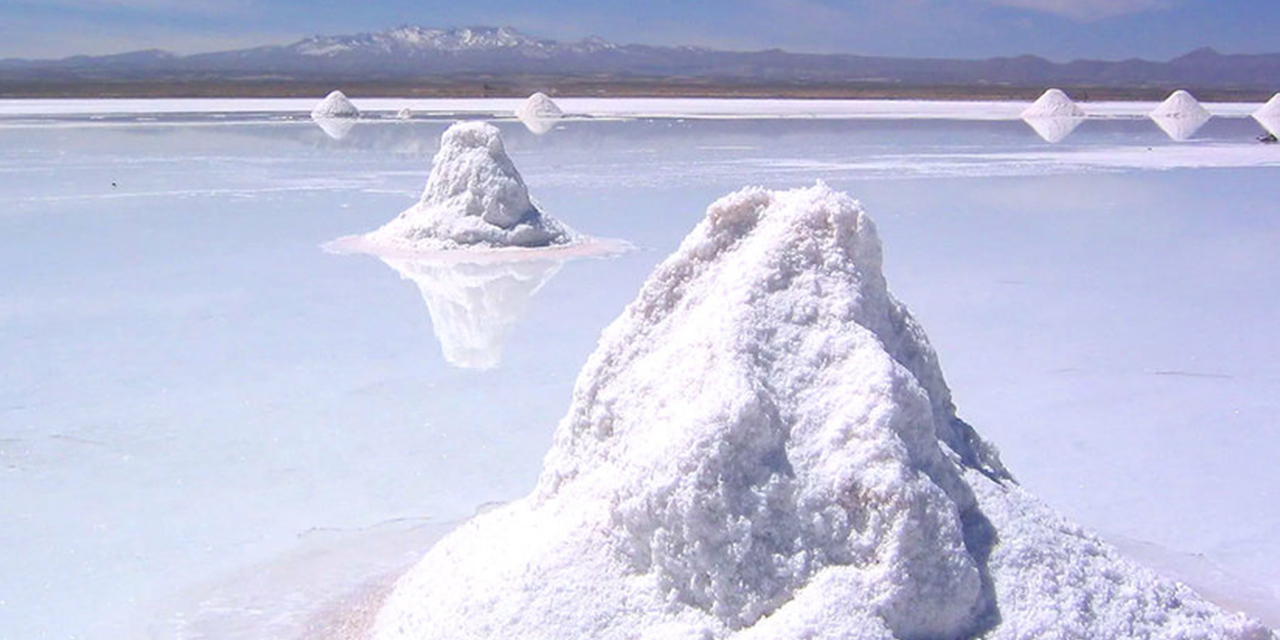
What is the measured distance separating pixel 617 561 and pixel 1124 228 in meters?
7.21

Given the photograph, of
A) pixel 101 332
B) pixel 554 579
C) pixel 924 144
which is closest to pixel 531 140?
pixel 924 144

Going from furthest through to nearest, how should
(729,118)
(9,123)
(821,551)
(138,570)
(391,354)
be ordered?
1. (729,118)
2. (9,123)
3. (391,354)
4. (138,570)
5. (821,551)

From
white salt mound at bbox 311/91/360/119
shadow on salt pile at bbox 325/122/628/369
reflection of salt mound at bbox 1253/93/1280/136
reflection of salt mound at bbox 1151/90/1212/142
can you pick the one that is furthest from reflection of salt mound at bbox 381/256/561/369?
white salt mound at bbox 311/91/360/119

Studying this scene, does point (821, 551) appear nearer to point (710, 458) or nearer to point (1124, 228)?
point (710, 458)

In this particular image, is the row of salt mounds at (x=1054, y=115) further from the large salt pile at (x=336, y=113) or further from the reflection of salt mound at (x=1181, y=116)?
the large salt pile at (x=336, y=113)

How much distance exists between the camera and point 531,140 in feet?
57.4

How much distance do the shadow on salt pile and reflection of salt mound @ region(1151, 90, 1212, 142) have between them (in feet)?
51.9

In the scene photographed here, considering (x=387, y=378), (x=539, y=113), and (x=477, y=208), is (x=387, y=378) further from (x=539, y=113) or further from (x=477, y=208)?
(x=539, y=113)

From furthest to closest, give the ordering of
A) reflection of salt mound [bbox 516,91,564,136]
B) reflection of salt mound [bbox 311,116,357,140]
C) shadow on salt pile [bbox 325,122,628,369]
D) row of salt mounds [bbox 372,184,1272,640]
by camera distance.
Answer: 1. reflection of salt mound [bbox 516,91,564,136]
2. reflection of salt mound [bbox 311,116,357,140]
3. shadow on salt pile [bbox 325,122,628,369]
4. row of salt mounds [bbox 372,184,1272,640]

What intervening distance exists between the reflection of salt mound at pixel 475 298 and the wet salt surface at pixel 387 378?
0.07m

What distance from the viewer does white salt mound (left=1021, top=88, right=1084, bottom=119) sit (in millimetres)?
26978

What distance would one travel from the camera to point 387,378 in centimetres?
466

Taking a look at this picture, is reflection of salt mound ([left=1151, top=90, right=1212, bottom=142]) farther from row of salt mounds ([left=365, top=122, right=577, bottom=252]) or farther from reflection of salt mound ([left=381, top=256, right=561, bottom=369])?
reflection of salt mound ([left=381, top=256, right=561, bottom=369])

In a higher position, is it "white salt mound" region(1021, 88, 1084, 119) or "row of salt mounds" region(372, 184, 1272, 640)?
"row of salt mounds" region(372, 184, 1272, 640)
